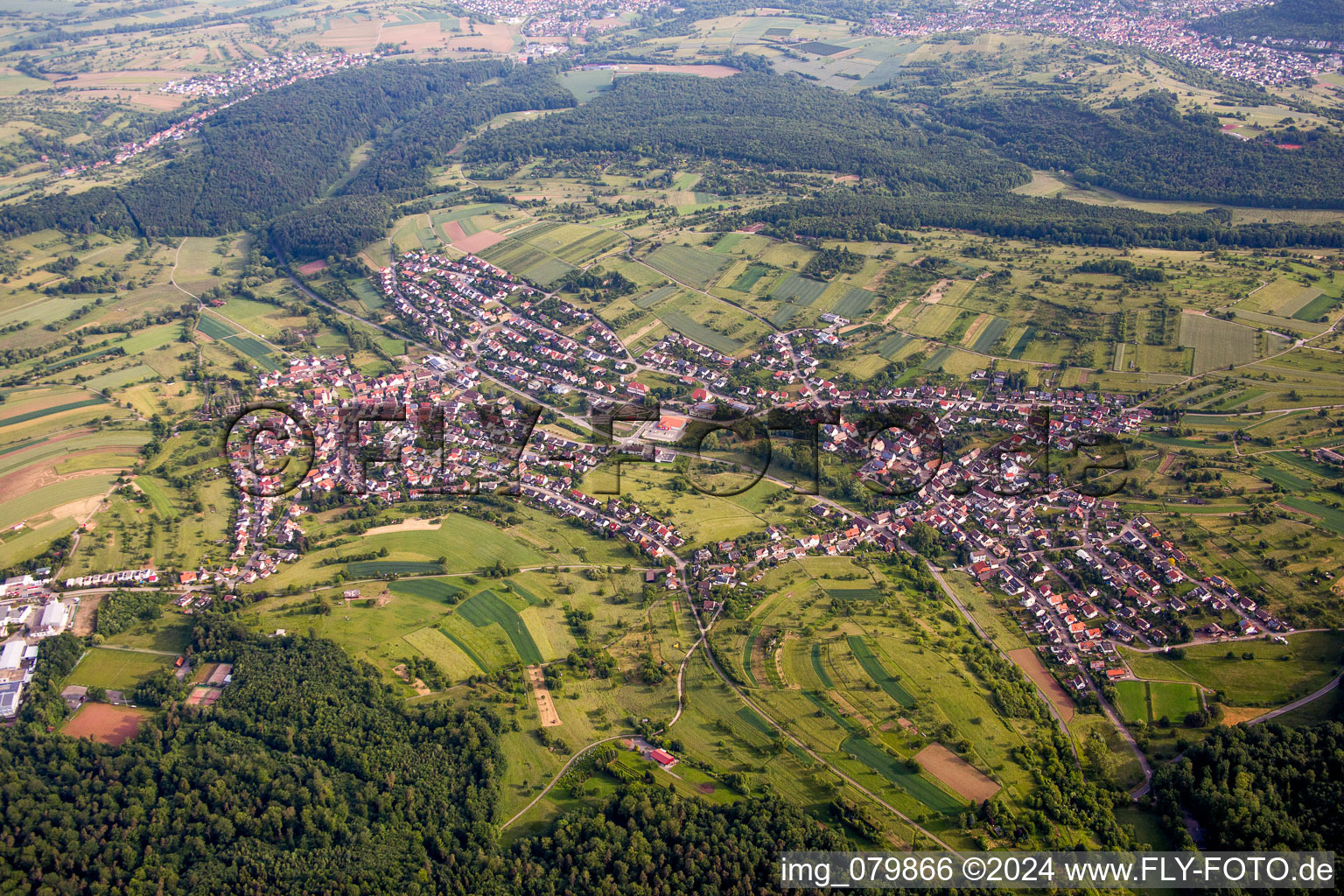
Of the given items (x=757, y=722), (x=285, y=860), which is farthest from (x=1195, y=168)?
(x=285, y=860)

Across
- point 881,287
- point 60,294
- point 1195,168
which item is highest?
point 1195,168

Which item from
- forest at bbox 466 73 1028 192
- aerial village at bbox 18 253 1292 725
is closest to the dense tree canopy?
aerial village at bbox 18 253 1292 725

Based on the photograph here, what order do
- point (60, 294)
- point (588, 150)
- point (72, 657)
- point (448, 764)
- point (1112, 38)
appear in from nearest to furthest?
point (448, 764) < point (72, 657) < point (60, 294) < point (588, 150) < point (1112, 38)

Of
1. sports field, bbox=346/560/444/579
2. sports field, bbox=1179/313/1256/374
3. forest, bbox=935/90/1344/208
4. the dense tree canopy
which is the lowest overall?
sports field, bbox=346/560/444/579

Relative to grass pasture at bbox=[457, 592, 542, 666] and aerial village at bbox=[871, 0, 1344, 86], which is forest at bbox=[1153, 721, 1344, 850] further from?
aerial village at bbox=[871, 0, 1344, 86]

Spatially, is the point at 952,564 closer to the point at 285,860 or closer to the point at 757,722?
the point at 757,722

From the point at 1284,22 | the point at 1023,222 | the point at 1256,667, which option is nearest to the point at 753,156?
the point at 1023,222
